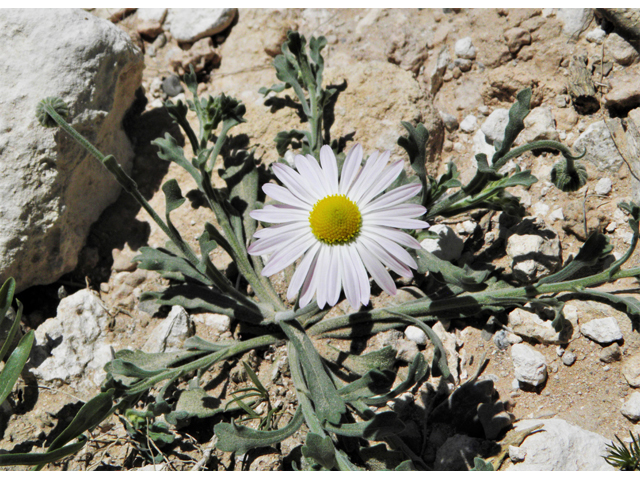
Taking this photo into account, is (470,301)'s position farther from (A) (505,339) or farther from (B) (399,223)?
(B) (399,223)

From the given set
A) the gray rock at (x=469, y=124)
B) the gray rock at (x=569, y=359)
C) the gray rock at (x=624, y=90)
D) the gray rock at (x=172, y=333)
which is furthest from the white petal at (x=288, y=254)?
the gray rock at (x=624, y=90)

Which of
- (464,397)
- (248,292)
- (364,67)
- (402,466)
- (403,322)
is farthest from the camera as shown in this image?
(364,67)

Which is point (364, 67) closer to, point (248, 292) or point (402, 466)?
point (248, 292)

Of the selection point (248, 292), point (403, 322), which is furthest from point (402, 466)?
point (248, 292)

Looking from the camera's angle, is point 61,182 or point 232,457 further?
point 61,182

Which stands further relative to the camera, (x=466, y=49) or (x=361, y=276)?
(x=466, y=49)

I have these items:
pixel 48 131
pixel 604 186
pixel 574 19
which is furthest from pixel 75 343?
pixel 574 19
